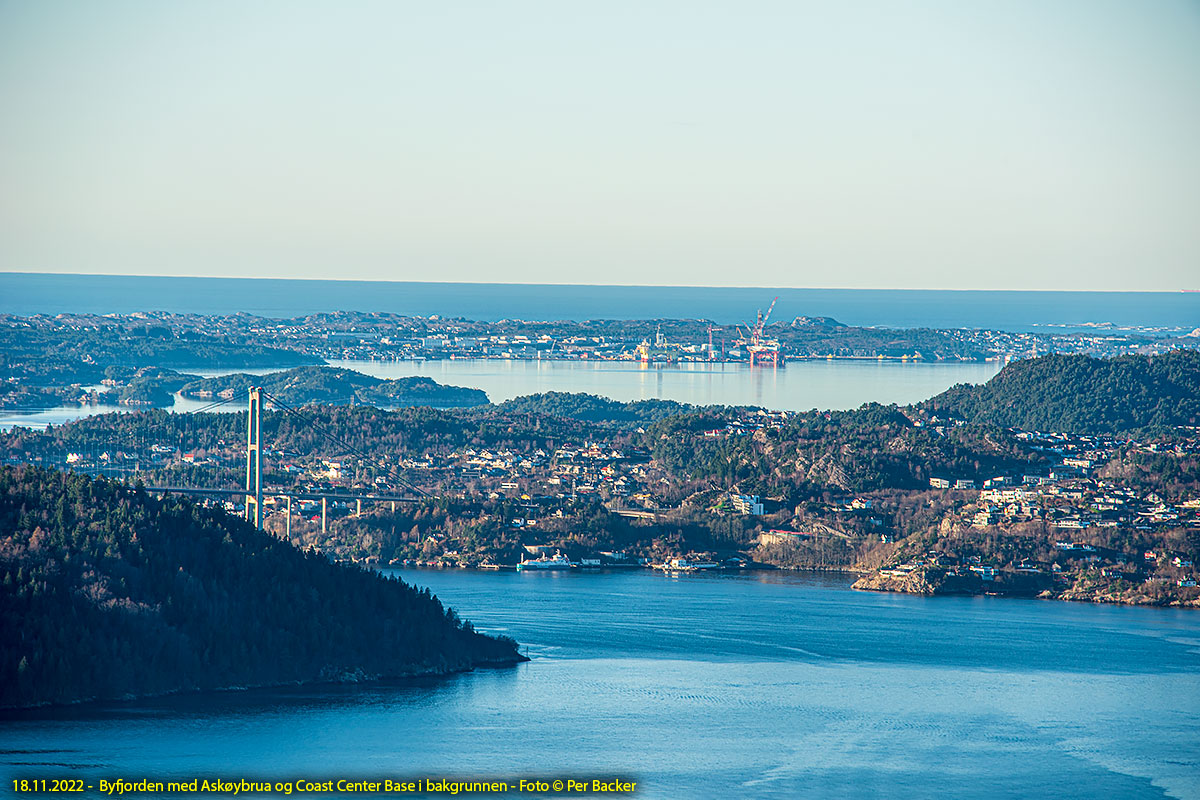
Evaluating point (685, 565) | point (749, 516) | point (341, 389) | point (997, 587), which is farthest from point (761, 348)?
point (997, 587)

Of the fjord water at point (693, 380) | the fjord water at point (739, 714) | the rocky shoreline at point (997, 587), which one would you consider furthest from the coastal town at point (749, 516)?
the fjord water at point (693, 380)

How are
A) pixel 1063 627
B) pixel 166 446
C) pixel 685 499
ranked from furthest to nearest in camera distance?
pixel 166 446
pixel 685 499
pixel 1063 627

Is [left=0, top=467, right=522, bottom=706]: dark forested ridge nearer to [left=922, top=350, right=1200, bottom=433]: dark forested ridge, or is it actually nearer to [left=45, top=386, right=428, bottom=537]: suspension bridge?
[left=45, top=386, right=428, bottom=537]: suspension bridge

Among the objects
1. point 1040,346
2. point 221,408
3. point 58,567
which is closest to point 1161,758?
point 58,567

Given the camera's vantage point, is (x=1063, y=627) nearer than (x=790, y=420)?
Yes

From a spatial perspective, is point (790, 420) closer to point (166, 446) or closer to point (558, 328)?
point (166, 446)

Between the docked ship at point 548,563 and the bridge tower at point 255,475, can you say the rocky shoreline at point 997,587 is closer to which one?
the docked ship at point 548,563
